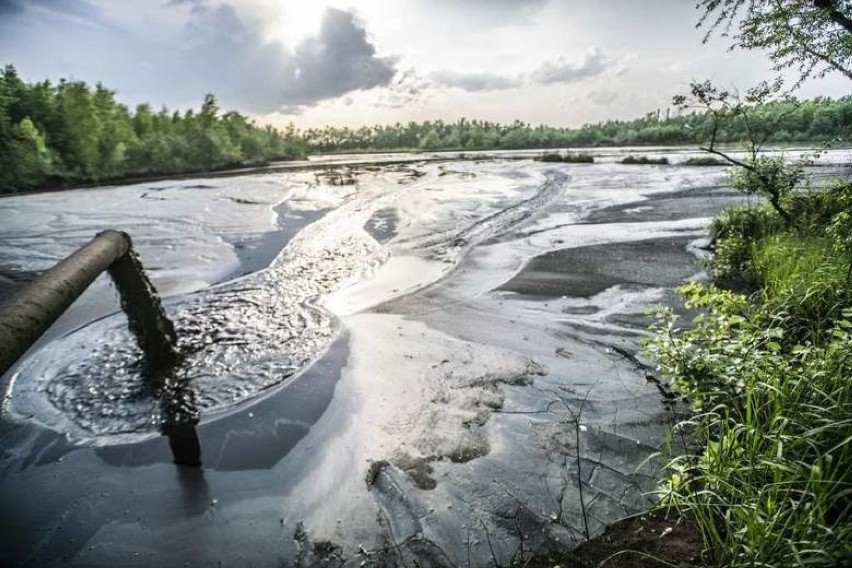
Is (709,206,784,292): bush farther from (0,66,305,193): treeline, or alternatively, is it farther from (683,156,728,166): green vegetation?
(0,66,305,193): treeline

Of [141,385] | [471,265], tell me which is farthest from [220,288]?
[471,265]

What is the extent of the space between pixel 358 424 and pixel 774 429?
11.5 feet

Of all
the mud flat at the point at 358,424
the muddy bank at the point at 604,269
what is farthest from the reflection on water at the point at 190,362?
the muddy bank at the point at 604,269

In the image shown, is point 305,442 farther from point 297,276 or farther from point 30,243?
point 30,243

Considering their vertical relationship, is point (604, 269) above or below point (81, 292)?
below

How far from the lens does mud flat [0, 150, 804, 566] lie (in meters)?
3.25

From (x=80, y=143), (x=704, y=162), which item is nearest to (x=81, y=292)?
(x=704, y=162)

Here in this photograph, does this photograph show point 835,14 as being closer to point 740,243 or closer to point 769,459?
point 740,243

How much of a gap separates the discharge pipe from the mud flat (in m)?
0.50

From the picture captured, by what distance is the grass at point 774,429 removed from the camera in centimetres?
202

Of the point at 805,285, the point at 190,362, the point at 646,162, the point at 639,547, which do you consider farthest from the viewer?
the point at 646,162

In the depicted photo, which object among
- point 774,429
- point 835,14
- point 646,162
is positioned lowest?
point 774,429

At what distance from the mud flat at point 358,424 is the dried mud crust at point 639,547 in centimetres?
16

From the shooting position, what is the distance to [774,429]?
2.70 metres
